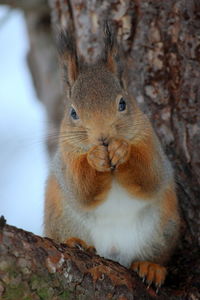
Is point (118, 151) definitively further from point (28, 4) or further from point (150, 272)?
point (28, 4)

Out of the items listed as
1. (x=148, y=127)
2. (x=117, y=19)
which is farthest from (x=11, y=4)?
(x=148, y=127)

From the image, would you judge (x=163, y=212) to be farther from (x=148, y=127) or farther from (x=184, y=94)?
(x=184, y=94)

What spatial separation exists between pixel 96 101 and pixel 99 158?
210 mm

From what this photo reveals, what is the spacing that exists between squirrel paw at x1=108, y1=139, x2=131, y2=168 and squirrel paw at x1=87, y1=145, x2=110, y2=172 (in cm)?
2

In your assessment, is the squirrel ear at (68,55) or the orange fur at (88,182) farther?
the squirrel ear at (68,55)

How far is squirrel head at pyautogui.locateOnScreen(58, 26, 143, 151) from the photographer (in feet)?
6.43

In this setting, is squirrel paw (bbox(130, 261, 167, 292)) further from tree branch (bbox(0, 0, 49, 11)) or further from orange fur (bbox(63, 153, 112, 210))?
tree branch (bbox(0, 0, 49, 11))

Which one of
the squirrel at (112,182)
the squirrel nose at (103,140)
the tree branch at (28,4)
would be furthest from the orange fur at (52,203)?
the tree branch at (28,4)

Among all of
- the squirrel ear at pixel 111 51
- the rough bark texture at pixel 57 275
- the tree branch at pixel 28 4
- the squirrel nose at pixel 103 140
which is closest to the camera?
the rough bark texture at pixel 57 275

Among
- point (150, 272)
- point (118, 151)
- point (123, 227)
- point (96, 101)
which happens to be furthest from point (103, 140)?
point (150, 272)

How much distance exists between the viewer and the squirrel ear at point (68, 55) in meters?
2.27

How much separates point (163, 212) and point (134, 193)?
0.53 ft

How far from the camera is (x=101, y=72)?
2.22 m

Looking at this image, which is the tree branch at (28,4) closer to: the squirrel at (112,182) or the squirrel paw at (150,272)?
the squirrel at (112,182)
